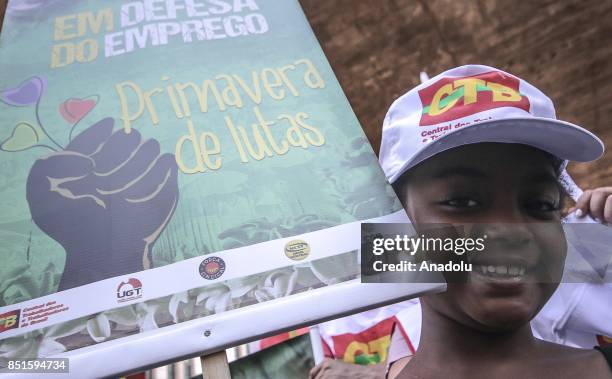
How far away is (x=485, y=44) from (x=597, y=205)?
1.79 metres

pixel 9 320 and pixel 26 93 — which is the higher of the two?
pixel 26 93

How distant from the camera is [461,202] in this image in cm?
107

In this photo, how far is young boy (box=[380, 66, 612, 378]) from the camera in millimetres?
1002

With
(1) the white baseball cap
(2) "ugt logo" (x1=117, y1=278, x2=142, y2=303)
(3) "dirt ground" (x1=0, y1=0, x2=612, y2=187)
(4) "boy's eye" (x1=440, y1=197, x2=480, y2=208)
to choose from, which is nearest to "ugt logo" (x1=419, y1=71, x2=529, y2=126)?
(1) the white baseball cap

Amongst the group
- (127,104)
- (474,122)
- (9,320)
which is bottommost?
(9,320)

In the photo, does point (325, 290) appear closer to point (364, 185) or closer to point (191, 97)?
point (364, 185)

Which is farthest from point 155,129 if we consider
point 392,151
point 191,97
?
point 392,151

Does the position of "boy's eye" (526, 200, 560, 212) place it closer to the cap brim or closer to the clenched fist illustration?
the cap brim

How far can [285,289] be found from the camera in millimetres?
749

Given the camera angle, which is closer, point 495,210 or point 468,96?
point 495,210

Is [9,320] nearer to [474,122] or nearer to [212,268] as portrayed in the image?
[212,268]

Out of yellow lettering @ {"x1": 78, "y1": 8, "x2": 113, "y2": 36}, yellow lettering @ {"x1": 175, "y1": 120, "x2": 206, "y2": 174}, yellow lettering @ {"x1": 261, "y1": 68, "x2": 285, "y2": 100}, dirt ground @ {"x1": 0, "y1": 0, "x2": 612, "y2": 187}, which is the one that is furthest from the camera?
dirt ground @ {"x1": 0, "y1": 0, "x2": 612, "y2": 187}

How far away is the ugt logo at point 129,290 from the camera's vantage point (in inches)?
29.1

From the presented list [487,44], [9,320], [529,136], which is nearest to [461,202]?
[529,136]
